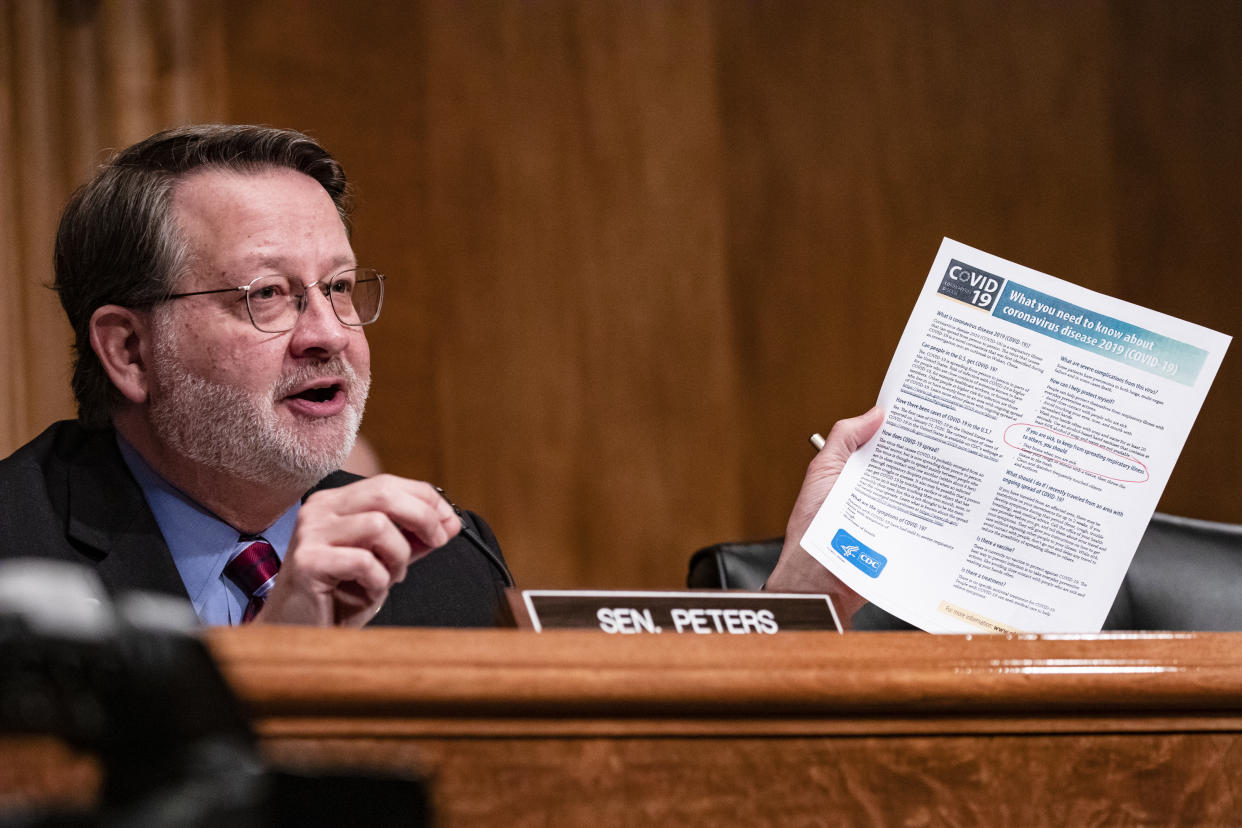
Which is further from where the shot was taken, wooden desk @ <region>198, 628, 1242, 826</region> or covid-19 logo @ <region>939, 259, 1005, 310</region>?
covid-19 logo @ <region>939, 259, 1005, 310</region>

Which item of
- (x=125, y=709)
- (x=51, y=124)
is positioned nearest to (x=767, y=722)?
(x=125, y=709)

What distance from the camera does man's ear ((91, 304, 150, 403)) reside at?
1588 millimetres

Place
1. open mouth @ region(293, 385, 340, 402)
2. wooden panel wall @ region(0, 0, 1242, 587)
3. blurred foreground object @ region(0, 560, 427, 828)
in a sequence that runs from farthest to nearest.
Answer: wooden panel wall @ region(0, 0, 1242, 587) < open mouth @ region(293, 385, 340, 402) < blurred foreground object @ region(0, 560, 427, 828)

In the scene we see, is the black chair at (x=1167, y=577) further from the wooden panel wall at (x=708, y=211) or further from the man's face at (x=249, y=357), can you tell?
the wooden panel wall at (x=708, y=211)

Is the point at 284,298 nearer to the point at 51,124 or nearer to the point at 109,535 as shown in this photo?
the point at 109,535

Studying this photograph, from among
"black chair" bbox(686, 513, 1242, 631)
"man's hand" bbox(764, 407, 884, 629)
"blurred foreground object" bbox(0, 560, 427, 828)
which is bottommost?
"black chair" bbox(686, 513, 1242, 631)

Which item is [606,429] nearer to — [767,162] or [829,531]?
[767,162]

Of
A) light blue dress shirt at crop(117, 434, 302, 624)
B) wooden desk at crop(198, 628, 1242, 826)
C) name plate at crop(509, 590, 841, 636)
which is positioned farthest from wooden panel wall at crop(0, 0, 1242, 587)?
wooden desk at crop(198, 628, 1242, 826)

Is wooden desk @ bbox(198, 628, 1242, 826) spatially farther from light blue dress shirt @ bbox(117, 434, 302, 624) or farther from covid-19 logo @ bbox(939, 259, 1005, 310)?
light blue dress shirt @ bbox(117, 434, 302, 624)

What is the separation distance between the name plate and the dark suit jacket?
1.79 feet

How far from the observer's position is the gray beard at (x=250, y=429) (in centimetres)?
150

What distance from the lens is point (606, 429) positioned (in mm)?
3186

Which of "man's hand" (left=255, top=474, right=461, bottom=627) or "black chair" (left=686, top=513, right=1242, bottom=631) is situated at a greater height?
"man's hand" (left=255, top=474, right=461, bottom=627)

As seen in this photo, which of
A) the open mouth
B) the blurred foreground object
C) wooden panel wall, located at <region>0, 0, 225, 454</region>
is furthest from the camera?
wooden panel wall, located at <region>0, 0, 225, 454</region>
